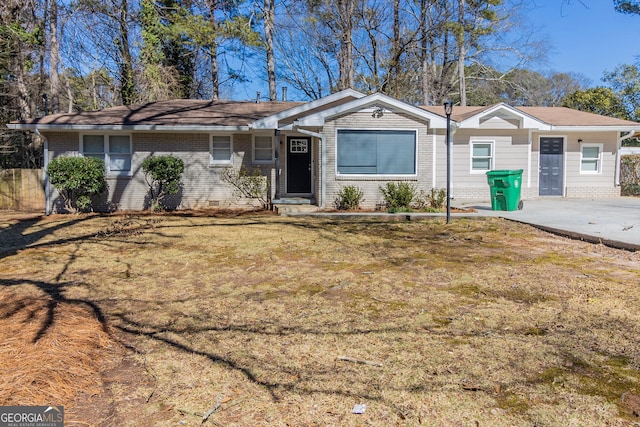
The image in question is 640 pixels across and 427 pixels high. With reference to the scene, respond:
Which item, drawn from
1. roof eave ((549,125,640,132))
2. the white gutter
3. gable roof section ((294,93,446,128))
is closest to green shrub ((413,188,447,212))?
the white gutter

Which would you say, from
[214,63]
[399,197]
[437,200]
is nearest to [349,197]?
[399,197]

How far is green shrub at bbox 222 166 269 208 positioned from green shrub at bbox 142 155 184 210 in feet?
4.90

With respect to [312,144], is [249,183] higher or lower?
lower

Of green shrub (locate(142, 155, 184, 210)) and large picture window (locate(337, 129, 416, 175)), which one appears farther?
large picture window (locate(337, 129, 416, 175))

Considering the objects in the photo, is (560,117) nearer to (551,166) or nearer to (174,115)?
(551,166)

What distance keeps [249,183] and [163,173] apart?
261 cm

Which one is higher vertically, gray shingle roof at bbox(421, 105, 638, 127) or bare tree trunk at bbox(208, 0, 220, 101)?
bare tree trunk at bbox(208, 0, 220, 101)

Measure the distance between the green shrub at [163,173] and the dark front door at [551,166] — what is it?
1340cm

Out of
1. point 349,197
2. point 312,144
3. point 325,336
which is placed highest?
point 312,144

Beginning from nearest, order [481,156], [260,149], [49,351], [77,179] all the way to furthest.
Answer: [49,351]
[77,179]
[260,149]
[481,156]

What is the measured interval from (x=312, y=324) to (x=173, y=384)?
137 cm

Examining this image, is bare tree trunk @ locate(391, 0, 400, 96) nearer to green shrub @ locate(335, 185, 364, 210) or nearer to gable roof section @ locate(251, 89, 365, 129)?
gable roof section @ locate(251, 89, 365, 129)

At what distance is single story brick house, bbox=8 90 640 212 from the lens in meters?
13.1

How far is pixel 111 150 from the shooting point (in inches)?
543
